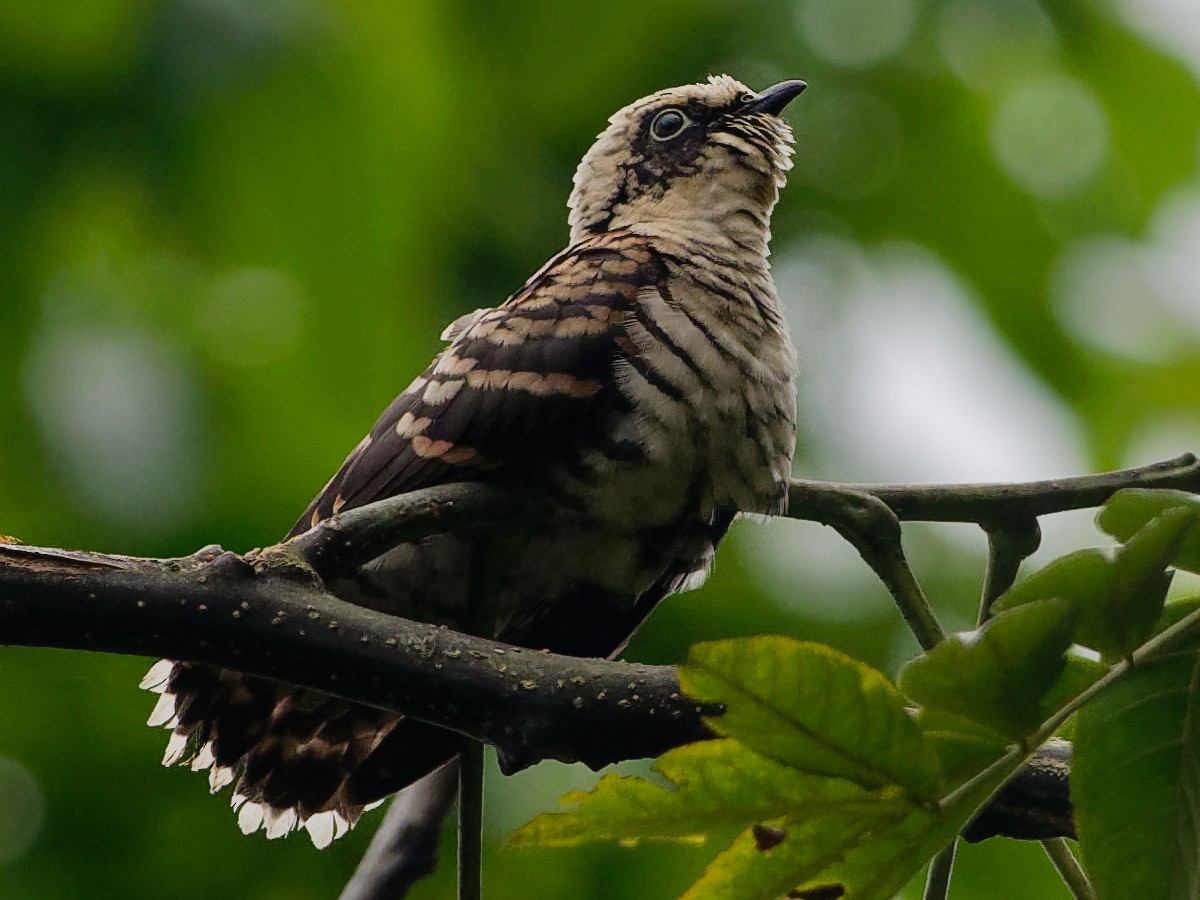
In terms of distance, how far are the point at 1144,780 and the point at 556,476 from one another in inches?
61.0

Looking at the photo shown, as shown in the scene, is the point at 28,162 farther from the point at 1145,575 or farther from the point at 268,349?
the point at 1145,575

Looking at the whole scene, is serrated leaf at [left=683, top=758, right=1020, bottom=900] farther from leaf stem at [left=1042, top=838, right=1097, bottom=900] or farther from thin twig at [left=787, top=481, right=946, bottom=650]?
thin twig at [left=787, top=481, right=946, bottom=650]

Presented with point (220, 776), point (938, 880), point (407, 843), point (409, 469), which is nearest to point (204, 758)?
point (220, 776)

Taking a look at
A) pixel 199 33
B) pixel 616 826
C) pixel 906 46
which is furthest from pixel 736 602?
pixel 616 826

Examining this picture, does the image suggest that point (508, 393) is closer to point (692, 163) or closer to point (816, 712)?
point (692, 163)

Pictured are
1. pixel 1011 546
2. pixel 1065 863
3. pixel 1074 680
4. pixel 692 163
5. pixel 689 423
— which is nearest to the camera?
pixel 1074 680

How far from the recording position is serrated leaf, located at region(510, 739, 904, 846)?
1293 mm

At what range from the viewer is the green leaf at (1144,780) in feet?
4.14

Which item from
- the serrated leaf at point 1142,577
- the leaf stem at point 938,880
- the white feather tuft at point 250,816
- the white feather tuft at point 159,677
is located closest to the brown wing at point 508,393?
the white feather tuft at point 159,677

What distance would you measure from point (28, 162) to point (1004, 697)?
464 cm

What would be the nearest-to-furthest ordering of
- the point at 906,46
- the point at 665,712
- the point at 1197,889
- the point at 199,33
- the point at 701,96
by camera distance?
the point at 1197,889, the point at 665,712, the point at 701,96, the point at 199,33, the point at 906,46

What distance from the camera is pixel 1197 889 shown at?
1.24m

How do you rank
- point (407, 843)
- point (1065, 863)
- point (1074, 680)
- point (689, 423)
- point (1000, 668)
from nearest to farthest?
point (1000, 668) → point (1074, 680) → point (1065, 863) → point (407, 843) → point (689, 423)

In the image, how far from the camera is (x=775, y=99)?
375 cm
